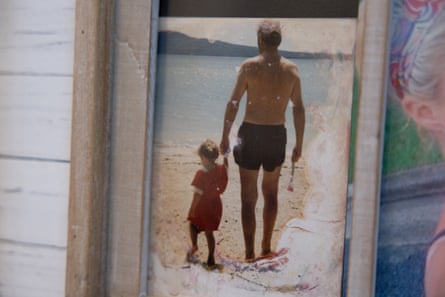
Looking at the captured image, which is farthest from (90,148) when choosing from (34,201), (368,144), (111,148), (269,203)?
(368,144)

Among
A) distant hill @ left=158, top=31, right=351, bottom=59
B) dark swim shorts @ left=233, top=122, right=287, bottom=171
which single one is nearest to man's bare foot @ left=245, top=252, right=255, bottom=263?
dark swim shorts @ left=233, top=122, right=287, bottom=171

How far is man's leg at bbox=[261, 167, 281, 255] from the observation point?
0.64 m

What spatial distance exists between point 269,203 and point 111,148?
222 mm

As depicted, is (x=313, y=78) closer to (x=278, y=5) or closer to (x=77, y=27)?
(x=278, y=5)

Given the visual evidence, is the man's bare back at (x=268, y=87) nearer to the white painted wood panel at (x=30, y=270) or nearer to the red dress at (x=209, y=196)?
the red dress at (x=209, y=196)

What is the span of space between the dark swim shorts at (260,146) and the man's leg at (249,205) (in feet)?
0.04

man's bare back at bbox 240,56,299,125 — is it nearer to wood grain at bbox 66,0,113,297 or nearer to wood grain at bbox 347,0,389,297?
wood grain at bbox 347,0,389,297

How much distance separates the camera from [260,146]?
2.11 feet

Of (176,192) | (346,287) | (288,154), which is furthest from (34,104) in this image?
(346,287)

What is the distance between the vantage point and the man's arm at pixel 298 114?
0.63m

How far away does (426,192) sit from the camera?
62 centimetres

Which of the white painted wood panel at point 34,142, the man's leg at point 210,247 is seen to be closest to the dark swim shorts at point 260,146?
the man's leg at point 210,247

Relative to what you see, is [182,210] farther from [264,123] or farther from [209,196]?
[264,123]

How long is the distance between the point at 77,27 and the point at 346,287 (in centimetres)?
47
